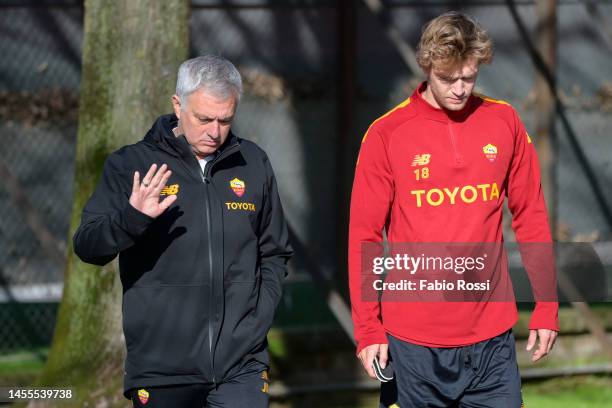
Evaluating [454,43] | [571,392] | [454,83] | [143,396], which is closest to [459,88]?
[454,83]

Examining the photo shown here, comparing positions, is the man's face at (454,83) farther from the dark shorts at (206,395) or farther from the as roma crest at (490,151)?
the dark shorts at (206,395)

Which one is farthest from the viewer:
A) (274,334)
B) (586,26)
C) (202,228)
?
(586,26)

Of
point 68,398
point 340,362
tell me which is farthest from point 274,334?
point 68,398

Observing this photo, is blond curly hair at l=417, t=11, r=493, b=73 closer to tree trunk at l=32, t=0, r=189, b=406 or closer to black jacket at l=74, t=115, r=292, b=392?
black jacket at l=74, t=115, r=292, b=392

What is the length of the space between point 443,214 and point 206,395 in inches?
42.8

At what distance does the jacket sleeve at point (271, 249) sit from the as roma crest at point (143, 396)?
493 millimetres

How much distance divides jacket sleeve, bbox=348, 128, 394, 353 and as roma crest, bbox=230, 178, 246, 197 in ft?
1.50

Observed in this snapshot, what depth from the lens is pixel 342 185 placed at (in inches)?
324

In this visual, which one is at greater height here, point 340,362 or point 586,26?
point 586,26

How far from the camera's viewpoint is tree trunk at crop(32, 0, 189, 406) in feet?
19.5

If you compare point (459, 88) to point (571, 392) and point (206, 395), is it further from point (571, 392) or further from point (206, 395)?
point (571, 392)

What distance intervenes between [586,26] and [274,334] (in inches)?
150

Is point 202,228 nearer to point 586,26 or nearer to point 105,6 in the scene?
point 105,6

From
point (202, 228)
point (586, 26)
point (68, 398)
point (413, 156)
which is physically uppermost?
point (586, 26)
